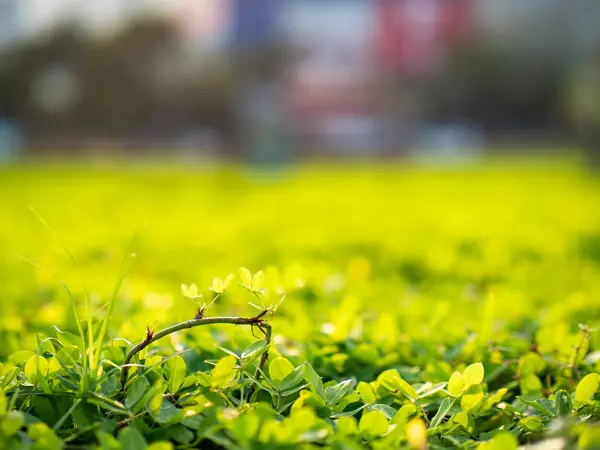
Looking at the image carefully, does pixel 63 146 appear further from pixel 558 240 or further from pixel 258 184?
pixel 558 240

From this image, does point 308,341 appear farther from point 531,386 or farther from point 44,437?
point 44,437

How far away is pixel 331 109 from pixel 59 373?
43022 millimetres

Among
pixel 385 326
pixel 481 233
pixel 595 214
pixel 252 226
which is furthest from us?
pixel 595 214

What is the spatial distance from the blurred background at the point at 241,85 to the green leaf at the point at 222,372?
15335 mm

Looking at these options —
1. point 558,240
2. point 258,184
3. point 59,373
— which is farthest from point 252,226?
point 258,184

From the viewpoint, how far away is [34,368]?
0.95 m

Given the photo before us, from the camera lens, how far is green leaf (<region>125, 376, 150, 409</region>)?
86 cm

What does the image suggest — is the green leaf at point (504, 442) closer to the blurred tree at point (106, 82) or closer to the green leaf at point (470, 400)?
the green leaf at point (470, 400)

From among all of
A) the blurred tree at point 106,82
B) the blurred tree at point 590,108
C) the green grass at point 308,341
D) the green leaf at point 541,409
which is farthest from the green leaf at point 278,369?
the blurred tree at point 106,82

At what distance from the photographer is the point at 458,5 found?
4453 cm

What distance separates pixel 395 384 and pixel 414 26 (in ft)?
150

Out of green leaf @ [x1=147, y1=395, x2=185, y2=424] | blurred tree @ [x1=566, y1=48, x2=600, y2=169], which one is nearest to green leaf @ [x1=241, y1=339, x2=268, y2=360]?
green leaf @ [x1=147, y1=395, x2=185, y2=424]

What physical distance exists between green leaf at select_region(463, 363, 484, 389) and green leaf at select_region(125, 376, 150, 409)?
43 centimetres

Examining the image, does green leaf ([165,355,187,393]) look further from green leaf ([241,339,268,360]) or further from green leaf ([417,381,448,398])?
green leaf ([417,381,448,398])
